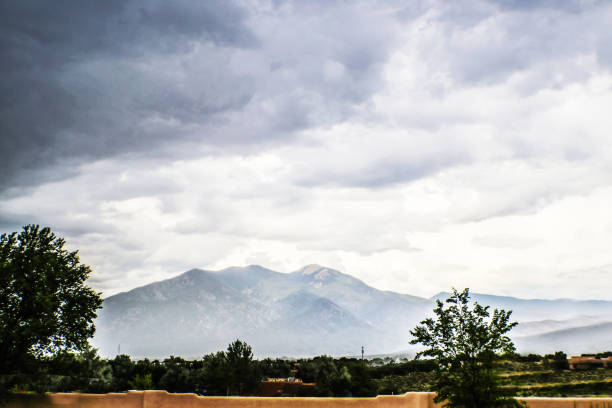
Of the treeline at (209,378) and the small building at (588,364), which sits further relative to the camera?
the small building at (588,364)

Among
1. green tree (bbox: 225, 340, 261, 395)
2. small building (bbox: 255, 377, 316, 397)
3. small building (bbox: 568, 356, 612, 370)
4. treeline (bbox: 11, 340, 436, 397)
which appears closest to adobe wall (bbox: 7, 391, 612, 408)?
treeline (bbox: 11, 340, 436, 397)

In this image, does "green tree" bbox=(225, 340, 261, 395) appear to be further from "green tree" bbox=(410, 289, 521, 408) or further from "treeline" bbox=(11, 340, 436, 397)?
"green tree" bbox=(410, 289, 521, 408)

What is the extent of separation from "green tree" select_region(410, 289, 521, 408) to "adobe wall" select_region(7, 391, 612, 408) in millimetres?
3178

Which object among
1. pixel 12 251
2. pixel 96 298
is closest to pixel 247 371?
pixel 96 298

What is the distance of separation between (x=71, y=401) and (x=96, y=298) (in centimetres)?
670

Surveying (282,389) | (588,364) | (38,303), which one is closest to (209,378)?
(282,389)

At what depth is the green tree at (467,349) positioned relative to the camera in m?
17.7

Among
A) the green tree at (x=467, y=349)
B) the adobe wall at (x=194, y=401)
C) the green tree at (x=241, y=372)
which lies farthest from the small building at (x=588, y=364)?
the green tree at (x=467, y=349)

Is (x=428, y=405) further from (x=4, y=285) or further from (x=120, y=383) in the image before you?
(x=120, y=383)

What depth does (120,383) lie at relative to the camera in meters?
58.3

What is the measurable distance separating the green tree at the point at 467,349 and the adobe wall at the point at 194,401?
3178 millimetres

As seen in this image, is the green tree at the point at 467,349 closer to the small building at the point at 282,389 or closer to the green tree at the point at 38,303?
the green tree at the point at 38,303

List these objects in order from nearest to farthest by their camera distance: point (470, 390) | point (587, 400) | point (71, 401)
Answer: point (470, 390)
point (587, 400)
point (71, 401)

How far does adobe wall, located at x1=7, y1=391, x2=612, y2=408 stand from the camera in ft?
71.5
